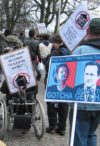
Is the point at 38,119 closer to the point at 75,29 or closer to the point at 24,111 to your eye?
the point at 24,111

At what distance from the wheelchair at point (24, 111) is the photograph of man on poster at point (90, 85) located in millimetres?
2476

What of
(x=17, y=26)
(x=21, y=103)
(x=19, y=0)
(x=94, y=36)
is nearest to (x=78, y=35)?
(x=21, y=103)

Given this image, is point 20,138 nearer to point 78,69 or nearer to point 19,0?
point 78,69

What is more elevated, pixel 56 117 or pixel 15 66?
pixel 15 66

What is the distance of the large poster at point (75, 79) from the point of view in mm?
5023

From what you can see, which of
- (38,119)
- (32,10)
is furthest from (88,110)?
(32,10)

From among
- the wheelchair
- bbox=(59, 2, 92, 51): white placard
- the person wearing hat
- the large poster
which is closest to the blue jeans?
the person wearing hat

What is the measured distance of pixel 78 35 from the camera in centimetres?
714

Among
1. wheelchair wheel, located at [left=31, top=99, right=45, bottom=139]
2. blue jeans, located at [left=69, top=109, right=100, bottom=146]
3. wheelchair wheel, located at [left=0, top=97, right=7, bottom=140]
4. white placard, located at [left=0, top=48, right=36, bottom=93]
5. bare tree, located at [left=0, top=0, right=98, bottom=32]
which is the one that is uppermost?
blue jeans, located at [left=69, top=109, right=100, bottom=146]

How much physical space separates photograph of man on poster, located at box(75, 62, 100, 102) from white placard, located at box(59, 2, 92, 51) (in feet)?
6.39

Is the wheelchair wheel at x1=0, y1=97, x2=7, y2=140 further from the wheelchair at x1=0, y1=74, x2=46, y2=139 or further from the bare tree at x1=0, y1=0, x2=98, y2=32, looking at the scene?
the bare tree at x1=0, y1=0, x2=98, y2=32

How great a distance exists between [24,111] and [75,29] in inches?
60.4

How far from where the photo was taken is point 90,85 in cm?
504

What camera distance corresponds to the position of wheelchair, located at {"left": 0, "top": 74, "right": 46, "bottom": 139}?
295 inches
